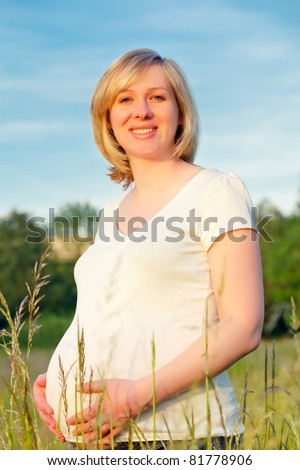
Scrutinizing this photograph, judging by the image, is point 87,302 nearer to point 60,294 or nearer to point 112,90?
point 112,90

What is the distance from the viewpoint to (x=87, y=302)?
8.75ft

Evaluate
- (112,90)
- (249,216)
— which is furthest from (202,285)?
(112,90)

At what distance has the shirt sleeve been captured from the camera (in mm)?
2383

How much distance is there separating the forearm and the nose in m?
0.94

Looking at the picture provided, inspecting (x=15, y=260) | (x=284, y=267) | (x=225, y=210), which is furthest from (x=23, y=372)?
(x=284, y=267)

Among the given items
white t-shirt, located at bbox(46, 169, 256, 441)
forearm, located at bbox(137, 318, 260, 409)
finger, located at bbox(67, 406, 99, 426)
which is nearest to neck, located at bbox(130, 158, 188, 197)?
white t-shirt, located at bbox(46, 169, 256, 441)

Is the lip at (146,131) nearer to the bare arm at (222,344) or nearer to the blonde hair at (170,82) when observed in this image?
the blonde hair at (170,82)

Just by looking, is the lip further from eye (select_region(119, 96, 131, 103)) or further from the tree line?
the tree line

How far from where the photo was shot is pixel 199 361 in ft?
7.36

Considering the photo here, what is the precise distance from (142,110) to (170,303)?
812mm

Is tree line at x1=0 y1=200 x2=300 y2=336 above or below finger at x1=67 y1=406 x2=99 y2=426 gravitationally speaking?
above

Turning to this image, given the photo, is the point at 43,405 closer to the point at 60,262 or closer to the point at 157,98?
the point at 157,98
